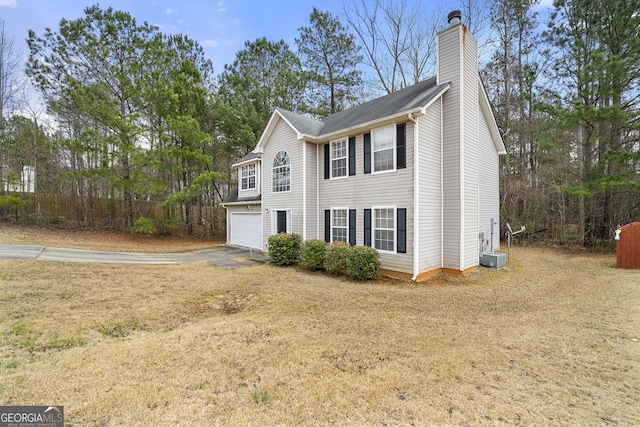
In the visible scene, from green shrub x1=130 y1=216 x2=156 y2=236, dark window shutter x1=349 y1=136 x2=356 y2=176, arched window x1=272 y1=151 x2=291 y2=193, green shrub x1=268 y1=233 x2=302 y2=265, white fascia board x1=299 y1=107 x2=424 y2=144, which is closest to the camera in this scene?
white fascia board x1=299 y1=107 x2=424 y2=144

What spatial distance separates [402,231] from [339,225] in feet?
9.34

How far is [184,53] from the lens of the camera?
1919cm

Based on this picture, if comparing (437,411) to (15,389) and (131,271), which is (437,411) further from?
(131,271)

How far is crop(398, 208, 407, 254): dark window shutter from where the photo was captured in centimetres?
883

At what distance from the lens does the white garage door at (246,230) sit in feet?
50.0

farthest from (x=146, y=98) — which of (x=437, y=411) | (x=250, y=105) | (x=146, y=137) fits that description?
(x=437, y=411)

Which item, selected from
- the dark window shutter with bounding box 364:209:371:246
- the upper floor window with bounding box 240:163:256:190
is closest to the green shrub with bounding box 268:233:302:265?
the dark window shutter with bounding box 364:209:371:246

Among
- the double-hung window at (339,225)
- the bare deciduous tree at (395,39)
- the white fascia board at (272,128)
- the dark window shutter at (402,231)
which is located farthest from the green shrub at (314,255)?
the bare deciduous tree at (395,39)

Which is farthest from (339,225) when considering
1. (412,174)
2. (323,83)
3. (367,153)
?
(323,83)

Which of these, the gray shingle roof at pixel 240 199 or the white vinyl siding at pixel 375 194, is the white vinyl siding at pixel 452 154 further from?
the gray shingle roof at pixel 240 199

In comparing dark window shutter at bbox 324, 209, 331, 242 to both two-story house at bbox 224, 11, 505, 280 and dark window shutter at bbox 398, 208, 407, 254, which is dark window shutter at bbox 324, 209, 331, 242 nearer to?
two-story house at bbox 224, 11, 505, 280

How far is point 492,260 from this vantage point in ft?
33.7

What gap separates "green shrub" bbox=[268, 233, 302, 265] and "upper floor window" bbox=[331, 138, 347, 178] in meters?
3.16

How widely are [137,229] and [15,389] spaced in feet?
55.5
